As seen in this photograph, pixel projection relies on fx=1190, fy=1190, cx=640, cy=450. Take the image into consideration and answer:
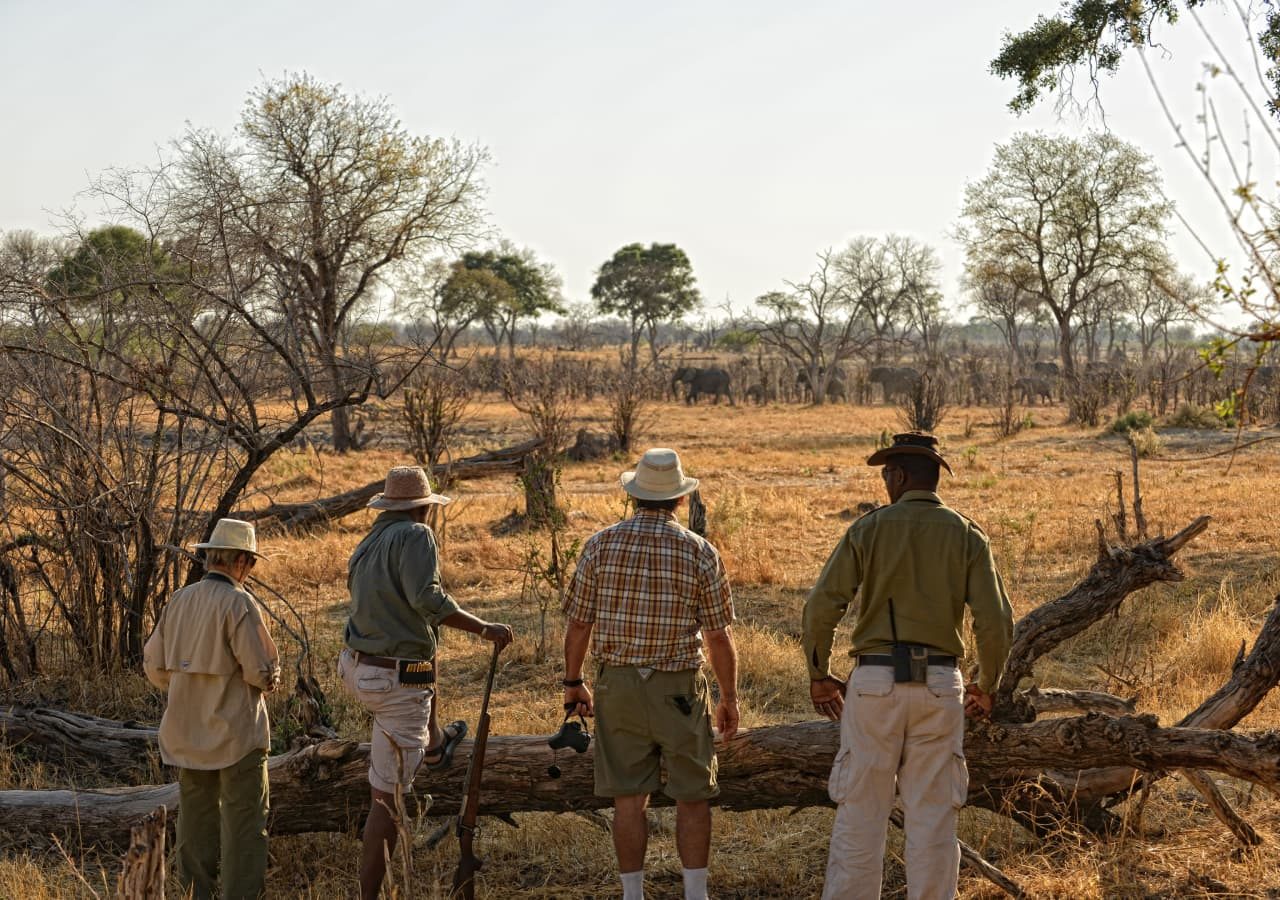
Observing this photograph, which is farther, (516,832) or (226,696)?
(516,832)

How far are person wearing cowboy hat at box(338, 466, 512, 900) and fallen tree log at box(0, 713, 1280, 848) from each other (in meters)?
0.36

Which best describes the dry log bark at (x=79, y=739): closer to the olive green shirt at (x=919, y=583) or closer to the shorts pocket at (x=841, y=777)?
the shorts pocket at (x=841, y=777)

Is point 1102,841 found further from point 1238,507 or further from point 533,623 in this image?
point 1238,507

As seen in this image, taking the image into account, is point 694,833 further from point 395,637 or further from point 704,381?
point 704,381

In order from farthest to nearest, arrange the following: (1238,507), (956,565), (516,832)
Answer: (1238,507) < (516,832) < (956,565)

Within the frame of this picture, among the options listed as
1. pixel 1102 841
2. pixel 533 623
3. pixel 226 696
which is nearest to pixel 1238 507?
pixel 533 623

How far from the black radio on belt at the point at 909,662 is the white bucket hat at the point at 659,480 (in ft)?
2.71

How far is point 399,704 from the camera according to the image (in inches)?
164

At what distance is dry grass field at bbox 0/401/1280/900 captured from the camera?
14.4 feet

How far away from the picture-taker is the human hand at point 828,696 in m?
3.85

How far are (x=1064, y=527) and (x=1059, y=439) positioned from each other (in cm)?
1193

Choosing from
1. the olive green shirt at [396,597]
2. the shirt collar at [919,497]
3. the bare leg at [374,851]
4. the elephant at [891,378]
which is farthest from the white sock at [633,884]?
the elephant at [891,378]

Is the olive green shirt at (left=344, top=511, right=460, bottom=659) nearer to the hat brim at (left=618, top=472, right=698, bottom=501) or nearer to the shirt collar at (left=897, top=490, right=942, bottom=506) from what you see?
the hat brim at (left=618, top=472, right=698, bottom=501)

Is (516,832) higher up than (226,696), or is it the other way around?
(226,696)
